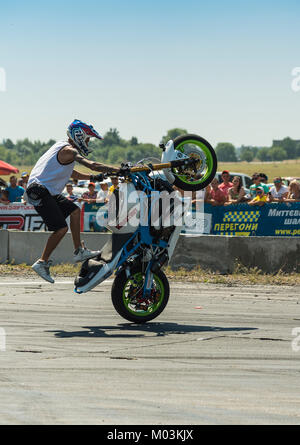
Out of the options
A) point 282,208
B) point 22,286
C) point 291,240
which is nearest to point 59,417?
point 22,286

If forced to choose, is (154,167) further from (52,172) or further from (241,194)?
(241,194)

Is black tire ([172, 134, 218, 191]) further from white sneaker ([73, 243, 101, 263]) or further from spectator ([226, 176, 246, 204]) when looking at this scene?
spectator ([226, 176, 246, 204])

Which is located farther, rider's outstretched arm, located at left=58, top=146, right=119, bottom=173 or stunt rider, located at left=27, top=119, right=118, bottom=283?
stunt rider, located at left=27, top=119, right=118, bottom=283

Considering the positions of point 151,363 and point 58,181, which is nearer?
point 151,363

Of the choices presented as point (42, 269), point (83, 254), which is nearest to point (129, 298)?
point (83, 254)

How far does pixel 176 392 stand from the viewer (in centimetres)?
534

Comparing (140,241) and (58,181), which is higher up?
(58,181)

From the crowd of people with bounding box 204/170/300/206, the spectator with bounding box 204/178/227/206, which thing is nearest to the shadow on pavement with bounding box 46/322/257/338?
the crowd of people with bounding box 204/170/300/206

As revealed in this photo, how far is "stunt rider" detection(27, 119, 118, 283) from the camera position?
8250 mm

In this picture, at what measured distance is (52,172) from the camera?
8.35 meters

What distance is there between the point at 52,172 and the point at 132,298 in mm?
1639

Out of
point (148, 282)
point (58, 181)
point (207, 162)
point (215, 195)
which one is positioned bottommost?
point (148, 282)

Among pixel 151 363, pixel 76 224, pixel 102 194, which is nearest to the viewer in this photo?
pixel 151 363

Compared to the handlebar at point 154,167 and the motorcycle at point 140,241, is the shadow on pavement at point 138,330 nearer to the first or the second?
the motorcycle at point 140,241
